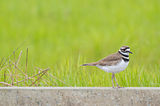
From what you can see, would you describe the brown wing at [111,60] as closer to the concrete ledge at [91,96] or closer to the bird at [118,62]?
the bird at [118,62]

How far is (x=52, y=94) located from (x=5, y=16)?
7.36 metres

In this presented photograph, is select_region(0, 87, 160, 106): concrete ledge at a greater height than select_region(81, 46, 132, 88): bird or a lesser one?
lesser

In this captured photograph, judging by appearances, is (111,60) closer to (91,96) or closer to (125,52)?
(125,52)

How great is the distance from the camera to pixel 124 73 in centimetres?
494

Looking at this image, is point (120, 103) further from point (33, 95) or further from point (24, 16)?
point (24, 16)

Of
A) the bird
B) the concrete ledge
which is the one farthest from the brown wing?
the concrete ledge

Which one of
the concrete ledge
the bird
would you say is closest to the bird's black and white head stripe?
the bird

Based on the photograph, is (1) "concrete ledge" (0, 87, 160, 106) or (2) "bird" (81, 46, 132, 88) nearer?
(2) "bird" (81, 46, 132, 88)

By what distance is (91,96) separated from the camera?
13.7 feet

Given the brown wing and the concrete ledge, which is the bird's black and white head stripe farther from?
the concrete ledge

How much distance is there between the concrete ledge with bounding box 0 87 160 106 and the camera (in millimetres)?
4172

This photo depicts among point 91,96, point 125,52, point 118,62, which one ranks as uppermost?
point 125,52

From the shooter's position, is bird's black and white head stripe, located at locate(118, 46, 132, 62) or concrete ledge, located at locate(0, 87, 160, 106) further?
concrete ledge, located at locate(0, 87, 160, 106)

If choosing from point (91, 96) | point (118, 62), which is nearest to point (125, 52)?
point (118, 62)
